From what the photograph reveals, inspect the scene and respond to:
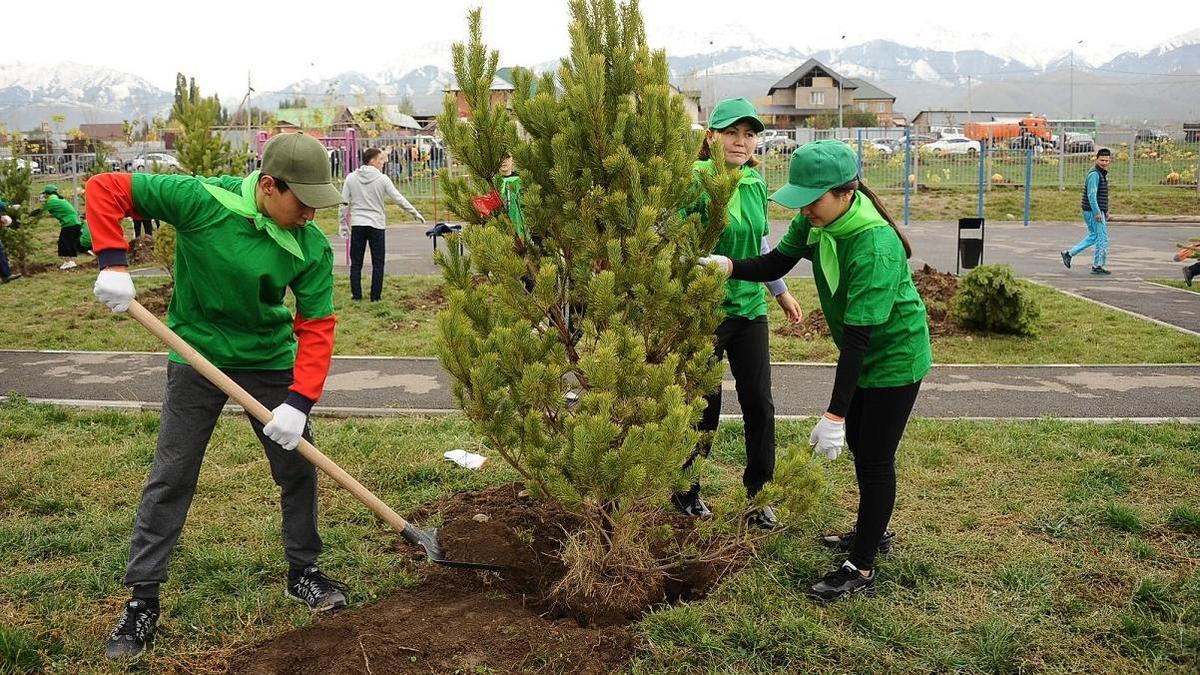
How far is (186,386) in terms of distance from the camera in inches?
142

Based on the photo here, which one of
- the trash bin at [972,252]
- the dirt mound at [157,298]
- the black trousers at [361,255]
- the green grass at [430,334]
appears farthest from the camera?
the trash bin at [972,252]

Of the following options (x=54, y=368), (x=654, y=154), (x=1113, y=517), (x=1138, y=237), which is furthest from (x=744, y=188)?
(x=1138, y=237)

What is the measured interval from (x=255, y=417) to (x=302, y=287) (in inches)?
20.7

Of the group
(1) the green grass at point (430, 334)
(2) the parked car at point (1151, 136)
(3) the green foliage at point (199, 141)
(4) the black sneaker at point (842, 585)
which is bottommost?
(4) the black sneaker at point (842, 585)

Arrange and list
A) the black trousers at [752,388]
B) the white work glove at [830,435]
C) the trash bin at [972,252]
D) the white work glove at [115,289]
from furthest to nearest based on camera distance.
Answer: the trash bin at [972,252]
the black trousers at [752,388]
the white work glove at [830,435]
the white work glove at [115,289]

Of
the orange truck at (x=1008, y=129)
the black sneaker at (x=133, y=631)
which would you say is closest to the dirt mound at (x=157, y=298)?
the black sneaker at (x=133, y=631)

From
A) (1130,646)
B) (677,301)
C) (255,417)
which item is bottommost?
(1130,646)

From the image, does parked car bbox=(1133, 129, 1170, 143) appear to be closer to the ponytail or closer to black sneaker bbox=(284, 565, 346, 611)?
the ponytail

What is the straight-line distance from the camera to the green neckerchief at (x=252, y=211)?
3.47 metres

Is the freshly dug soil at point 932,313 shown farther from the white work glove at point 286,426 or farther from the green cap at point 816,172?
the white work glove at point 286,426

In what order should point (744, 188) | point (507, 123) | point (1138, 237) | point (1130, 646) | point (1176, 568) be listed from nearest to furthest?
point (1130, 646)
point (507, 123)
point (1176, 568)
point (744, 188)
point (1138, 237)

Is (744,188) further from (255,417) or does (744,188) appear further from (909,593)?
(255,417)

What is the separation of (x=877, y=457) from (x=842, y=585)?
1.75ft

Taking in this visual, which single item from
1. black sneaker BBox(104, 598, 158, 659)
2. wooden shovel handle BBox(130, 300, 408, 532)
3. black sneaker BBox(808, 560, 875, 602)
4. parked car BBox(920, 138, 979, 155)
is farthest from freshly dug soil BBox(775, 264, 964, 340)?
parked car BBox(920, 138, 979, 155)
